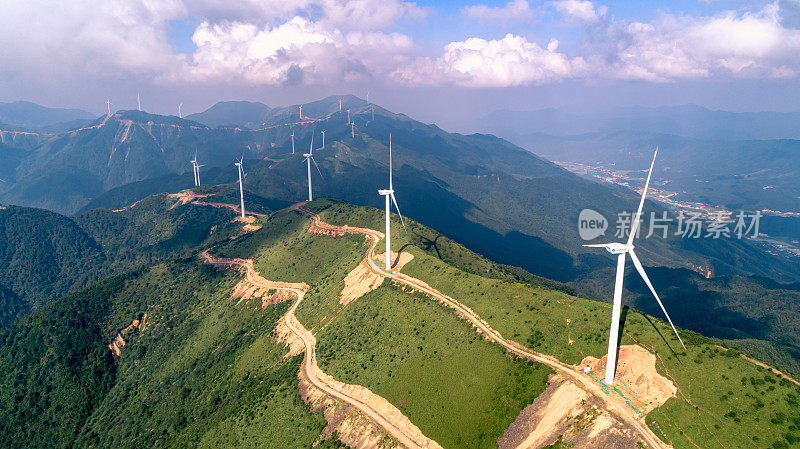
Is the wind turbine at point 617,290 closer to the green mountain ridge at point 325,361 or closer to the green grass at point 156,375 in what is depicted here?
the green mountain ridge at point 325,361

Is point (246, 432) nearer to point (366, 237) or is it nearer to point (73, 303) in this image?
point (366, 237)

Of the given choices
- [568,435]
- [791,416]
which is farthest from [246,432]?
[791,416]

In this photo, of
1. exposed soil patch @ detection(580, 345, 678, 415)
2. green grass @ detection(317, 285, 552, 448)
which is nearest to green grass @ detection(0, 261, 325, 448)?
green grass @ detection(317, 285, 552, 448)

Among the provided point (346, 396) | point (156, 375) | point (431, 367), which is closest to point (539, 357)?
point (431, 367)

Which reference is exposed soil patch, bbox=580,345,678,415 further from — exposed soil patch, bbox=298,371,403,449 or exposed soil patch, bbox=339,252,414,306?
exposed soil patch, bbox=339,252,414,306

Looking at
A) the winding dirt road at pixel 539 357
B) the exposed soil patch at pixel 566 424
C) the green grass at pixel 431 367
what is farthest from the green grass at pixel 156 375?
the exposed soil patch at pixel 566 424

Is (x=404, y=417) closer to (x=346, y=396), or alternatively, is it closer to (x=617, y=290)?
(x=346, y=396)

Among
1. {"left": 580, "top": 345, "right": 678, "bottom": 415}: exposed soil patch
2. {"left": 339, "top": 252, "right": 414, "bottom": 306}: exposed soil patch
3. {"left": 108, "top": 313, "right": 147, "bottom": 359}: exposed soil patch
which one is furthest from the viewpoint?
{"left": 108, "top": 313, "right": 147, "bottom": 359}: exposed soil patch

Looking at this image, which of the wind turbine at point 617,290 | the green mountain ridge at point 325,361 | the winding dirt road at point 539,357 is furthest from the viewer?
the green mountain ridge at point 325,361
